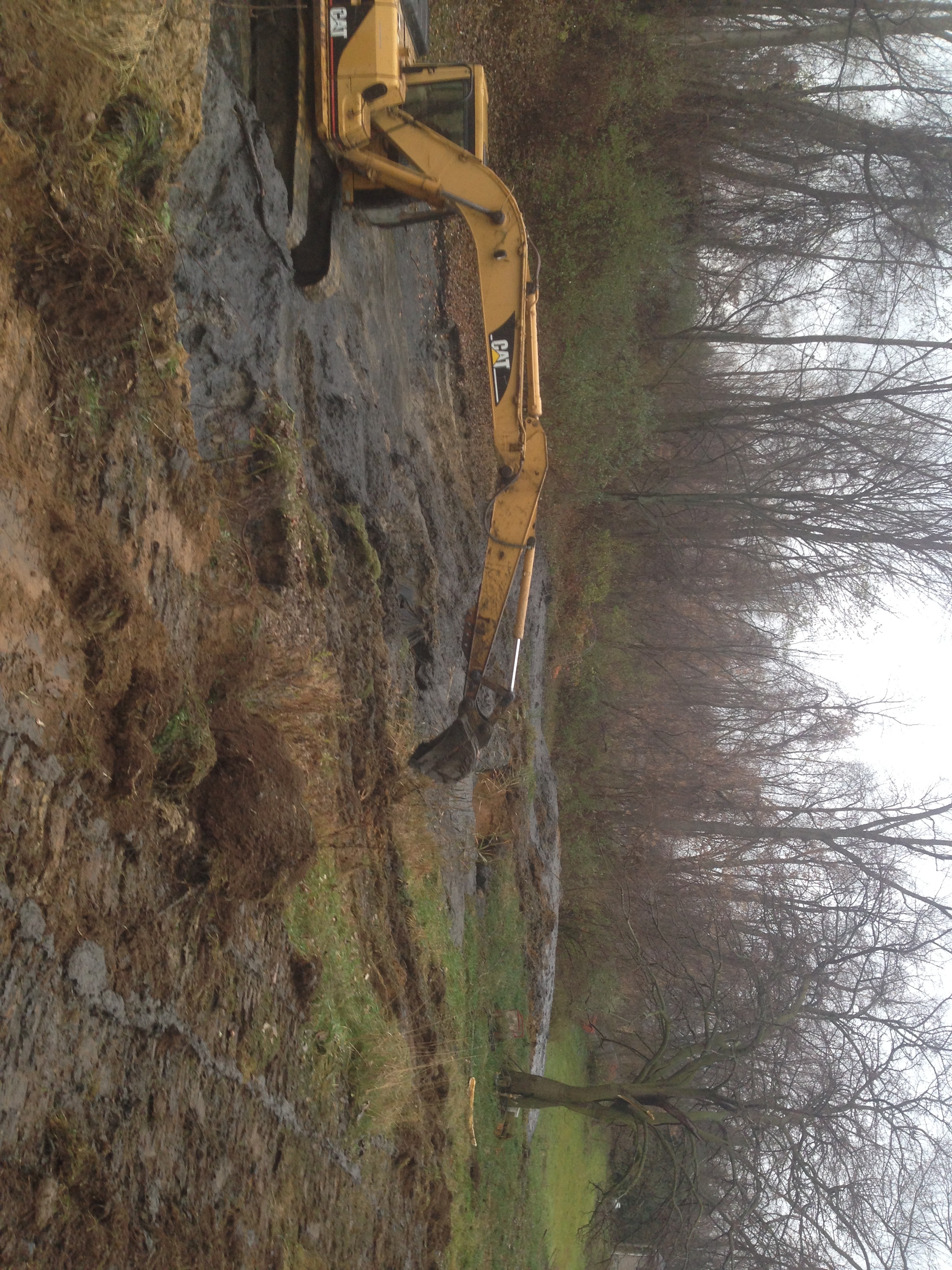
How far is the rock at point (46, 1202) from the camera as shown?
9.41 feet

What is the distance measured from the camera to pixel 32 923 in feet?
10.2

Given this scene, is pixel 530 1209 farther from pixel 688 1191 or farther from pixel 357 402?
pixel 357 402

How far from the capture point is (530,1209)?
1055cm

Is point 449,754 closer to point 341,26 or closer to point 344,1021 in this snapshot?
point 344,1021

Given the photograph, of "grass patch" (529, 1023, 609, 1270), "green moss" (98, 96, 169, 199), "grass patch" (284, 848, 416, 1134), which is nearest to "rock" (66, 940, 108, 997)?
"grass patch" (284, 848, 416, 1134)

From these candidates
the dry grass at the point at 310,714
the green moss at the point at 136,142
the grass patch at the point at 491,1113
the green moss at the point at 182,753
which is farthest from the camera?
the grass patch at the point at 491,1113

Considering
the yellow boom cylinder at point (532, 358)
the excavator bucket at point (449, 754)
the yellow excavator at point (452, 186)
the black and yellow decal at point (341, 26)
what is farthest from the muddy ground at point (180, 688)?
the yellow boom cylinder at point (532, 358)

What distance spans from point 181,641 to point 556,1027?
11460 millimetres

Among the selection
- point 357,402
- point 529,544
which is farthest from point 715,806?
point 357,402

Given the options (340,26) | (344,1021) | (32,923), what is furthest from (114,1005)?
(340,26)

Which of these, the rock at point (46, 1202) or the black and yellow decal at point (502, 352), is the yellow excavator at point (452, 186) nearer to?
the black and yellow decal at point (502, 352)

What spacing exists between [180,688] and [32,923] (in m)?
1.31

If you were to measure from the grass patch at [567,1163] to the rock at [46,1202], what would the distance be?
8.91 m

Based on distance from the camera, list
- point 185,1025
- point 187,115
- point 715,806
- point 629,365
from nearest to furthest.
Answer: point 185,1025 → point 187,115 → point 629,365 → point 715,806
